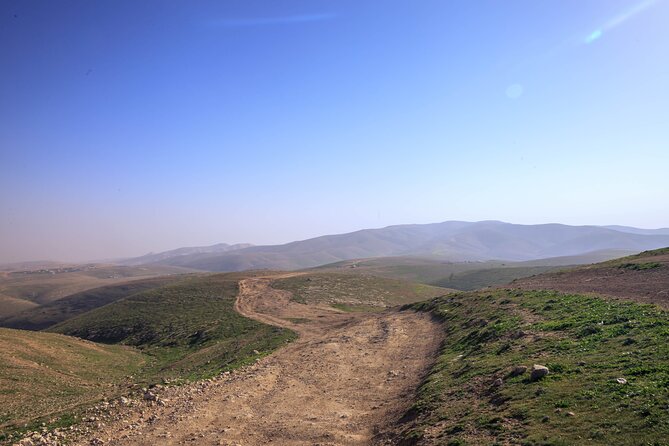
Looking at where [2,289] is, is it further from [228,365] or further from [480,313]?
[480,313]

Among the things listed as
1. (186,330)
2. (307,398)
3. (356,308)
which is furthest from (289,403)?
(356,308)

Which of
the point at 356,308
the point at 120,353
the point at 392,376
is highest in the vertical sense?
the point at 392,376

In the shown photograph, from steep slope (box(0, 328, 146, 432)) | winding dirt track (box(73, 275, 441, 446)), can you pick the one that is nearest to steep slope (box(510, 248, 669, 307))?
winding dirt track (box(73, 275, 441, 446))

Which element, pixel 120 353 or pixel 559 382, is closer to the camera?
pixel 559 382

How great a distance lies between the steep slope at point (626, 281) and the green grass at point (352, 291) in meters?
30.0

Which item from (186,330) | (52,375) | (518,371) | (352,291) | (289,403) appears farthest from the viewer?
(352,291)

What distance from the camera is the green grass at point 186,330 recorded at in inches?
1351

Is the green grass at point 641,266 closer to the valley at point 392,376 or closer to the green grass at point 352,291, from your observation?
the valley at point 392,376

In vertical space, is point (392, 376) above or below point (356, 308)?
above

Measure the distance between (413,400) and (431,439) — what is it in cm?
542

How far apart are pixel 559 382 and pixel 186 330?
45416 mm

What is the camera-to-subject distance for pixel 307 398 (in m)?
21.2

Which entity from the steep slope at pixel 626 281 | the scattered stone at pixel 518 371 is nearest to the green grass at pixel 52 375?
the scattered stone at pixel 518 371

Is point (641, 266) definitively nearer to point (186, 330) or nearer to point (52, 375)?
point (186, 330)
